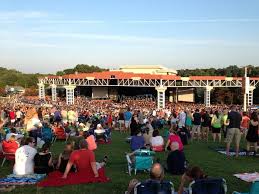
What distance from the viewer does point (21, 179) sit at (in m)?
8.20

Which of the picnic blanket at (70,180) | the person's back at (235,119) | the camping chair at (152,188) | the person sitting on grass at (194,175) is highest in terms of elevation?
the person's back at (235,119)

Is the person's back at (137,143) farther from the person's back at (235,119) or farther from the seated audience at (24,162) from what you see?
the seated audience at (24,162)

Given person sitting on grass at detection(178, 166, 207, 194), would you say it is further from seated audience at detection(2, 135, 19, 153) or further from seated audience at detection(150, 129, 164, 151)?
seated audience at detection(150, 129, 164, 151)

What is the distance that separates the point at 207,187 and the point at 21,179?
412 cm

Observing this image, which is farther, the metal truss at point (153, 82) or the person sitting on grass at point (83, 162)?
the metal truss at point (153, 82)

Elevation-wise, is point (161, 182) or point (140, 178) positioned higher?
point (161, 182)

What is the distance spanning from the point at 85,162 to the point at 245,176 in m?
3.50

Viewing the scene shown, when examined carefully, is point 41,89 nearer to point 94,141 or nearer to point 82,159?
point 94,141

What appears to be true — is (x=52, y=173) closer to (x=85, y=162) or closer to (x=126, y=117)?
(x=85, y=162)

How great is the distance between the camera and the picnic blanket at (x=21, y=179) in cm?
789

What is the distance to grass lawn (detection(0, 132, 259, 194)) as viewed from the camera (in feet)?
24.5

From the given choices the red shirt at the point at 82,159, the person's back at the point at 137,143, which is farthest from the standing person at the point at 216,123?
the red shirt at the point at 82,159

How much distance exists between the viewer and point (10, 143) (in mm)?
10031

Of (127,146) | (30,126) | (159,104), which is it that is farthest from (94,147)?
(159,104)
